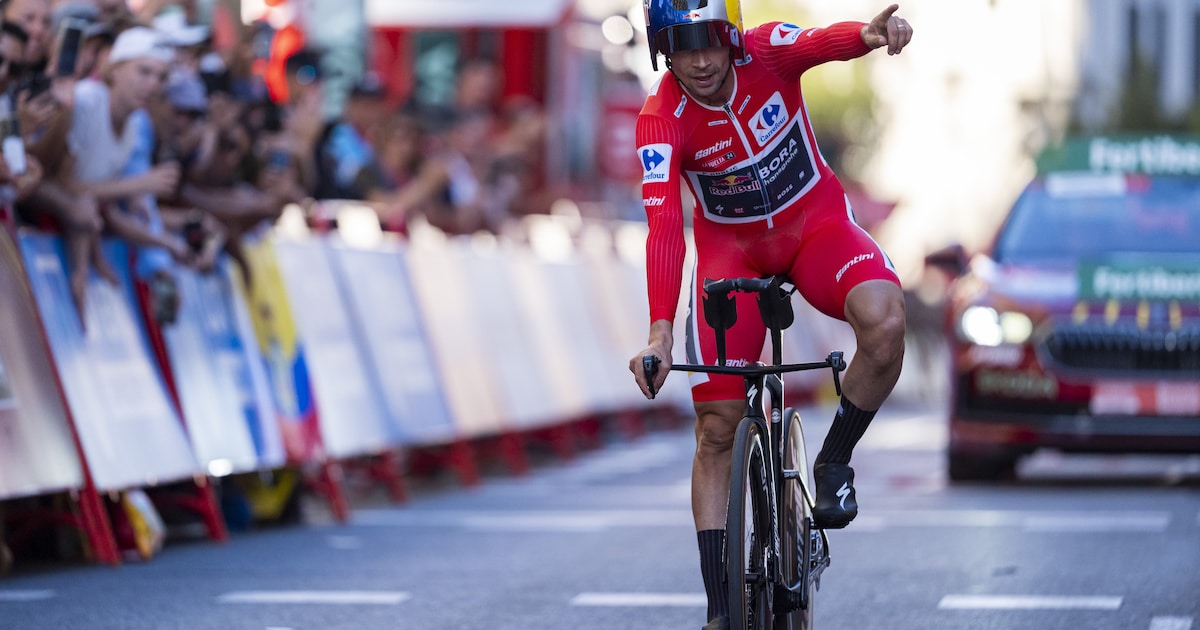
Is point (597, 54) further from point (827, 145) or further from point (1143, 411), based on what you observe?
point (827, 145)

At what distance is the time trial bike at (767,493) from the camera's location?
6172mm

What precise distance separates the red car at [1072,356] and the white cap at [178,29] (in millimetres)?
4721

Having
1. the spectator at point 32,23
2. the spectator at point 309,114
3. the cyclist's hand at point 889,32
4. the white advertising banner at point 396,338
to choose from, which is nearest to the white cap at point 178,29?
the spectator at point 32,23

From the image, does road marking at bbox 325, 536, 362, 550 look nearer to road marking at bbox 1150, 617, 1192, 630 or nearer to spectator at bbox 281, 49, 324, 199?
spectator at bbox 281, 49, 324, 199

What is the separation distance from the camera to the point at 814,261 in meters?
6.91

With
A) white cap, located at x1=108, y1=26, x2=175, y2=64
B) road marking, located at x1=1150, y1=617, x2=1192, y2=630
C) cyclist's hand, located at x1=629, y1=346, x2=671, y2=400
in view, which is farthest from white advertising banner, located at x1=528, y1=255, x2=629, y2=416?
cyclist's hand, located at x1=629, y1=346, x2=671, y2=400

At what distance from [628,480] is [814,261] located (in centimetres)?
910

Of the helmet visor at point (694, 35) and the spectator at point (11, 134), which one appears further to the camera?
the spectator at point (11, 134)

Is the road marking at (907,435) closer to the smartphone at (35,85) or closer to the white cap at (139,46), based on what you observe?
the white cap at (139,46)

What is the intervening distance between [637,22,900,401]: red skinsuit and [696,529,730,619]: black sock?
431 mm

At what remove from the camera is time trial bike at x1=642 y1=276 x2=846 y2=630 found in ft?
20.2

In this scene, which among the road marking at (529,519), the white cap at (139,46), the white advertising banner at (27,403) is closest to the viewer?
the white advertising banner at (27,403)

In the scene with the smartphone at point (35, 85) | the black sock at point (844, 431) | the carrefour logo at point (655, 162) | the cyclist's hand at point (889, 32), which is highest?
the smartphone at point (35, 85)

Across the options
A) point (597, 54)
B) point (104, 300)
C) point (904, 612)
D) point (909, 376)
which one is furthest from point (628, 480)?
point (909, 376)
